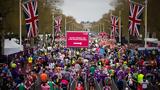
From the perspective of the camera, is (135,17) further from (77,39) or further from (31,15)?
(31,15)

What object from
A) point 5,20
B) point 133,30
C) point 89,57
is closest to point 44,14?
point 5,20

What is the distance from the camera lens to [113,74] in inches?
1208

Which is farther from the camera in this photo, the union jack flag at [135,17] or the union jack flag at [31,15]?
the union jack flag at [135,17]

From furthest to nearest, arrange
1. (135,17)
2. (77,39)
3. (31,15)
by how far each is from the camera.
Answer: (77,39) → (135,17) → (31,15)

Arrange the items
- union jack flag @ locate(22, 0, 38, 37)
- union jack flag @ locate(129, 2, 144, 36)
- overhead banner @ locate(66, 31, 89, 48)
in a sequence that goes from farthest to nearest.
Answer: overhead banner @ locate(66, 31, 89, 48)
union jack flag @ locate(129, 2, 144, 36)
union jack flag @ locate(22, 0, 38, 37)

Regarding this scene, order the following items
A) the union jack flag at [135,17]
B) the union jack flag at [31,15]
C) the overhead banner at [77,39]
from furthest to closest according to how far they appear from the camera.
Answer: the overhead banner at [77,39]
the union jack flag at [135,17]
the union jack flag at [31,15]

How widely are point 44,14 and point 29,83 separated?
57.3 meters

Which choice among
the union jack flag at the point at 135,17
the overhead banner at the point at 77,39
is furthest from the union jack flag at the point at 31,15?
the union jack flag at the point at 135,17

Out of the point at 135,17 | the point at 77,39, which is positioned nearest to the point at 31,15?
the point at 77,39

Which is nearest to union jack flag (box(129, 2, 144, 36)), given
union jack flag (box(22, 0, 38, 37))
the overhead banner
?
the overhead banner

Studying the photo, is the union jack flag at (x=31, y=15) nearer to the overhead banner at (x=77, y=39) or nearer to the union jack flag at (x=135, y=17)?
the overhead banner at (x=77, y=39)

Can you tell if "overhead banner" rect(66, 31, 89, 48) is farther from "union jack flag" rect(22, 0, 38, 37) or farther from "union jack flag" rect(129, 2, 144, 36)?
"union jack flag" rect(22, 0, 38, 37)

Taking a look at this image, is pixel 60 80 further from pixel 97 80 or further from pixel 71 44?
pixel 71 44

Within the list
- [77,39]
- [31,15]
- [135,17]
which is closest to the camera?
[31,15]
